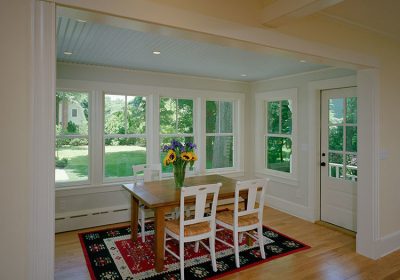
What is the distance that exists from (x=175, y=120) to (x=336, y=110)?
266cm

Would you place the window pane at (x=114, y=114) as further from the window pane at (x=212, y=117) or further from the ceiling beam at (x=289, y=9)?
the ceiling beam at (x=289, y=9)

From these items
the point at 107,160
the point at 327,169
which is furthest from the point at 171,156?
the point at 327,169

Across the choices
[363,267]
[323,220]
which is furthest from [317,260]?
[323,220]

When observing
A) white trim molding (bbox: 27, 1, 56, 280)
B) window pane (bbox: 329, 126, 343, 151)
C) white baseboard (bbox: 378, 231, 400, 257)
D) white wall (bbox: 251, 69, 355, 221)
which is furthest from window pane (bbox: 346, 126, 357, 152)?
white trim molding (bbox: 27, 1, 56, 280)

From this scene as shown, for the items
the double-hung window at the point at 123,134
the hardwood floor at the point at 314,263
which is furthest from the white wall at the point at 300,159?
the double-hung window at the point at 123,134

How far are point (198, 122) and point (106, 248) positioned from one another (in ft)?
8.93

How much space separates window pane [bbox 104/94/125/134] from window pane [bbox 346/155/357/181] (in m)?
3.53

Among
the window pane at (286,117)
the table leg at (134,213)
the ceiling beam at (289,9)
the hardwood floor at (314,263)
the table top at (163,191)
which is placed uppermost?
the ceiling beam at (289,9)

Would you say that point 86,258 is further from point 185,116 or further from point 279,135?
point 279,135

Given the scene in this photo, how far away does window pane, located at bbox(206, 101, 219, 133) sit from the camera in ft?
17.8

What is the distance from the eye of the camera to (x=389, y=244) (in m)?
3.38

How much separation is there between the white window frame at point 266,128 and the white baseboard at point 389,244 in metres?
1.68

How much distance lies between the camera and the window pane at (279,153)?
5.11 metres

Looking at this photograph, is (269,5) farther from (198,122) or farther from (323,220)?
(323,220)
